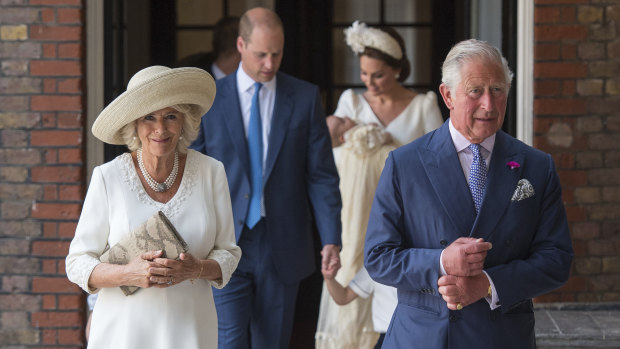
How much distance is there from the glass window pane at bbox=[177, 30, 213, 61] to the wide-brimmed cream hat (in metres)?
3.63

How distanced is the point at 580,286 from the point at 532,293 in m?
2.30

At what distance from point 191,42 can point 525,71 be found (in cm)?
274

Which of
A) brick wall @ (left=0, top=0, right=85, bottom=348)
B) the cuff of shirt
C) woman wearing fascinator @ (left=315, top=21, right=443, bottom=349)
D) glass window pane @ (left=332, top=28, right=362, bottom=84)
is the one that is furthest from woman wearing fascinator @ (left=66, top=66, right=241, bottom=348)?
glass window pane @ (left=332, top=28, right=362, bottom=84)

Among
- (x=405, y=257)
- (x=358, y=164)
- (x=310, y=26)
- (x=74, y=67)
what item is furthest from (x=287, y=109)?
(x=310, y=26)

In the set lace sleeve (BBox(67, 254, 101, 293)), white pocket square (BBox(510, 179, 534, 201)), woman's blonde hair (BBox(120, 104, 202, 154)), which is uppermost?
woman's blonde hair (BBox(120, 104, 202, 154))

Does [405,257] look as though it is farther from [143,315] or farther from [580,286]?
[580,286]

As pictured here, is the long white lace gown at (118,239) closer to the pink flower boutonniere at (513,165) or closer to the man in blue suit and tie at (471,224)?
the man in blue suit and tie at (471,224)

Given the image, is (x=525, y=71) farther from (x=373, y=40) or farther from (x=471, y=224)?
(x=471, y=224)

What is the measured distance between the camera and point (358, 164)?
5012 millimetres

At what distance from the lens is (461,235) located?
280cm

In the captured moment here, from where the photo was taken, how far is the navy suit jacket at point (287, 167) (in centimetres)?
420

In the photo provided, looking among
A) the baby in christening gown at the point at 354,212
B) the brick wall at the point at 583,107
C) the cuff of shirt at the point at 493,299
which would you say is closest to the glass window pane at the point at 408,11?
the baby in christening gown at the point at 354,212

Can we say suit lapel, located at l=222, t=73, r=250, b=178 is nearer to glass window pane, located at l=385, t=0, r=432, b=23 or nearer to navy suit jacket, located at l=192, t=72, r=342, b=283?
navy suit jacket, located at l=192, t=72, r=342, b=283

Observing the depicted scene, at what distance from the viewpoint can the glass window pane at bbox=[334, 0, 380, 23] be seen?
22.1 ft
